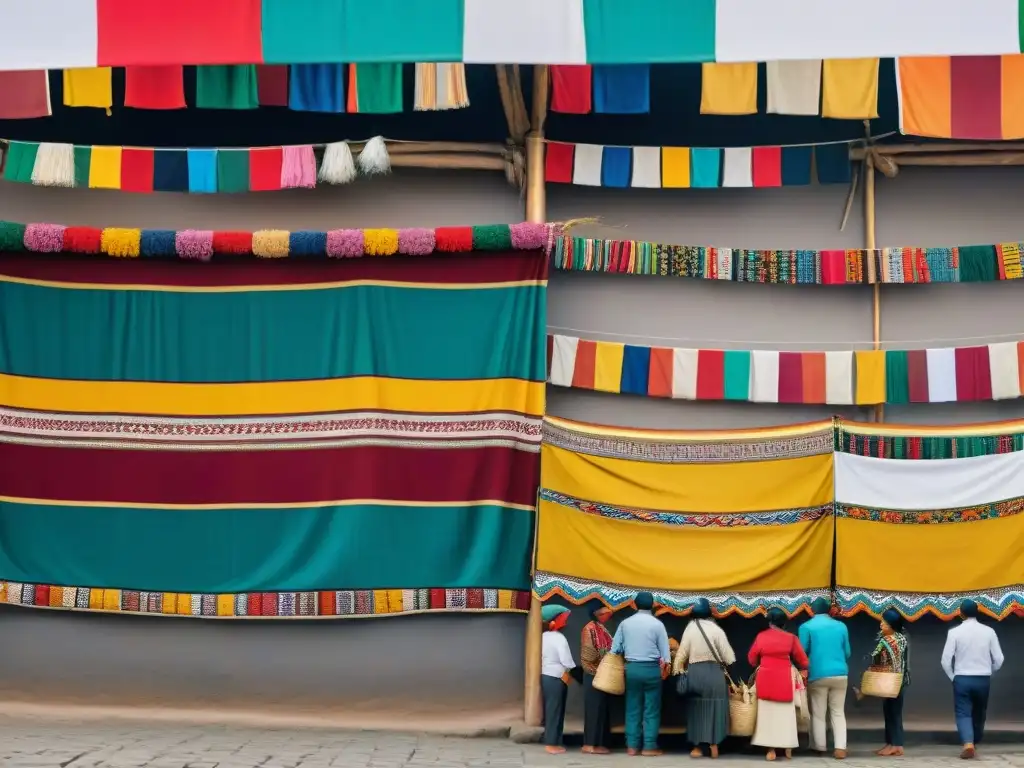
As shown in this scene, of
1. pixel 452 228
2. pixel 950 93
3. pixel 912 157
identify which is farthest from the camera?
pixel 912 157

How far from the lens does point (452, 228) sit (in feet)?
29.8

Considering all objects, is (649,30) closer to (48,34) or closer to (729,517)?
(729,517)

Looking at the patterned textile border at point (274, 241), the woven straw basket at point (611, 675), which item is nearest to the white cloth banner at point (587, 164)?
the patterned textile border at point (274, 241)

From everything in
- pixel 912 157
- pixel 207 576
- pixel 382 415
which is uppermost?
pixel 912 157

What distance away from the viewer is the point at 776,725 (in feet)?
27.3

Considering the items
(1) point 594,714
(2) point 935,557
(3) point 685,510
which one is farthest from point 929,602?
(1) point 594,714

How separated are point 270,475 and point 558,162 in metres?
3.12

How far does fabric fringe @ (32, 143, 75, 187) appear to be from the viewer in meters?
9.20

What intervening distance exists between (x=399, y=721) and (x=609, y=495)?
7.35ft

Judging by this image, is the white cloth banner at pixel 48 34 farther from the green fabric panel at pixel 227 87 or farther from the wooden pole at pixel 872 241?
the wooden pole at pixel 872 241

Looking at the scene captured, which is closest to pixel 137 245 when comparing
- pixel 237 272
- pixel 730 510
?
pixel 237 272

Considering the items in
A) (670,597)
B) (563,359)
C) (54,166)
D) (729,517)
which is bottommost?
→ (670,597)

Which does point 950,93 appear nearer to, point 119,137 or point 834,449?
point 834,449

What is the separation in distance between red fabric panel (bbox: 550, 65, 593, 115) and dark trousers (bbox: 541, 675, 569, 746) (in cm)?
405
